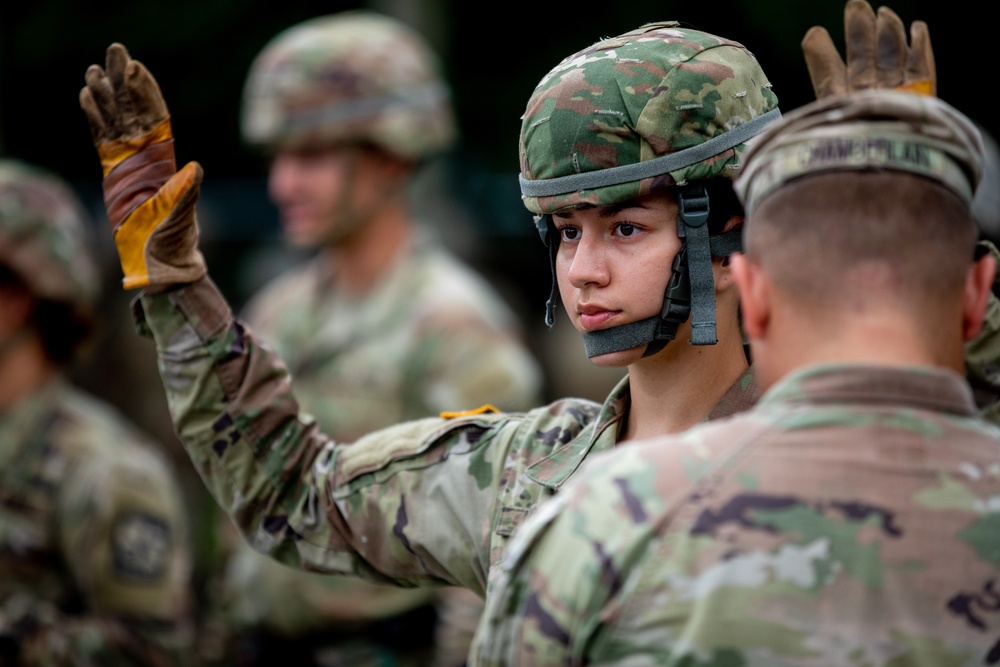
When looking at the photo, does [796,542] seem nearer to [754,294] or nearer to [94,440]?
[754,294]

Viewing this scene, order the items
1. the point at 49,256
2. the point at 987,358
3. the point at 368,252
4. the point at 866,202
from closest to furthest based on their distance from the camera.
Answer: the point at 866,202 < the point at 987,358 < the point at 49,256 < the point at 368,252

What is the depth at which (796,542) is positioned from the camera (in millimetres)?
2055

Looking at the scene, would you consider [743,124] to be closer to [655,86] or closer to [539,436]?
[655,86]

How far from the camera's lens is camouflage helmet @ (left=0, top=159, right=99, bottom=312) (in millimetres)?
5352

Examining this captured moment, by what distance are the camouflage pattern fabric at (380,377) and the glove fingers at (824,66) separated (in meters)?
3.01

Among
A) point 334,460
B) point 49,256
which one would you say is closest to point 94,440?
point 49,256

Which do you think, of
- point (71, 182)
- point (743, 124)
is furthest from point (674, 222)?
point (71, 182)

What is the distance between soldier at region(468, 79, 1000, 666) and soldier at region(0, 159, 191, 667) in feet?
9.79

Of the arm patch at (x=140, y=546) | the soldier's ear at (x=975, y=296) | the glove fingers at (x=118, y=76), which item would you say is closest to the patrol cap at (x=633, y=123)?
the soldier's ear at (x=975, y=296)

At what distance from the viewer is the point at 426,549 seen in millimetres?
3182

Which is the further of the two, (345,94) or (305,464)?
(345,94)

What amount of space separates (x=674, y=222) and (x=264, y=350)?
992 mm

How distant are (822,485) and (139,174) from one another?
180cm

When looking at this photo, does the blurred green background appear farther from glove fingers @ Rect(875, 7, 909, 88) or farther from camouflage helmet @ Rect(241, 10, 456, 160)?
glove fingers @ Rect(875, 7, 909, 88)
